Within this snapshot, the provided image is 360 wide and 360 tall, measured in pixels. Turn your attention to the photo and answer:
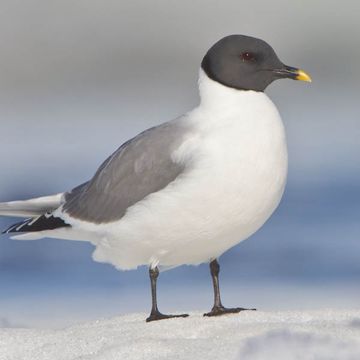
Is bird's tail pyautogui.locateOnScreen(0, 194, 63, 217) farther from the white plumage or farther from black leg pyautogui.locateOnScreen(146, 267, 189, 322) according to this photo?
black leg pyautogui.locateOnScreen(146, 267, 189, 322)

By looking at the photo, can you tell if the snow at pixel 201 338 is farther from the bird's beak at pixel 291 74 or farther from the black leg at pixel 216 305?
the bird's beak at pixel 291 74

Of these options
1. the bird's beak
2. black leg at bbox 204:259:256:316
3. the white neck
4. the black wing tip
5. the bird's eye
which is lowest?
black leg at bbox 204:259:256:316

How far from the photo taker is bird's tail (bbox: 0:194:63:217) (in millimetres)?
7355

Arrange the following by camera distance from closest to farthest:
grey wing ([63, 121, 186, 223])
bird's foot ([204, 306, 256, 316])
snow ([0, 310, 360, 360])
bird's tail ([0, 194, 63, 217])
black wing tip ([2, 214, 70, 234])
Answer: snow ([0, 310, 360, 360]) → grey wing ([63, 121, 186, 223]) → bird's foot ([204, 306, 256, 316]) → black wing tip ([2, 214, 70, 234]) → bird's tail ([0, 194, 63, 217])

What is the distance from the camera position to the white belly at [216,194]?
601 centimetres

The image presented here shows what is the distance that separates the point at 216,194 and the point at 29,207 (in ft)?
6.16

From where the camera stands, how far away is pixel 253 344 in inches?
197

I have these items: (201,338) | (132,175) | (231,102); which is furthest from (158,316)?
(231,102)

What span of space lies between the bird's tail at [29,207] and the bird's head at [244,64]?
1.56 m

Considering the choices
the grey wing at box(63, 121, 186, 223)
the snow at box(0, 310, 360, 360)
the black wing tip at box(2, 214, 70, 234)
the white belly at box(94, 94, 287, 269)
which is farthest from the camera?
the black wing tip at box(2, 214, 70, 234)

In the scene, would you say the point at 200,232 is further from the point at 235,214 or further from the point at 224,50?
→ the point at 224,50

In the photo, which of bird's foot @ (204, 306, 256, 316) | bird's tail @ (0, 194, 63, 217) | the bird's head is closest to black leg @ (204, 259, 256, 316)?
bird's foot @ (204, 306, 256, 316)

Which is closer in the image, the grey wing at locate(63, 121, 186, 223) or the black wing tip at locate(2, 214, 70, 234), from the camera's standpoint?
the grey wing at locate(63, 121, 186, 223)

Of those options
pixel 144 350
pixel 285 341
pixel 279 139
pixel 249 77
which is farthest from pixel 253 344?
pixel 249 77
